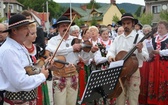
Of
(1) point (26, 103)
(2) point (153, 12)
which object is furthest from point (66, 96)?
(2) point (153, 12)

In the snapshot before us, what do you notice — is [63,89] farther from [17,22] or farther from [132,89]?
[17,22]

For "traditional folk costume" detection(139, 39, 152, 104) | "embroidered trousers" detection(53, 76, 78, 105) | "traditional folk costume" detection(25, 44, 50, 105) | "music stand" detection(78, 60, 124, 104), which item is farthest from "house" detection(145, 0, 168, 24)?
"music stand" detection(78, 60, 124, 104)

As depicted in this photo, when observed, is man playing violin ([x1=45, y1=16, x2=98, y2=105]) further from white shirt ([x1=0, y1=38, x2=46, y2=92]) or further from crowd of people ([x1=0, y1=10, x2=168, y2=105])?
white shirt ([x1=0, y1=38, x2=46, y2=92])

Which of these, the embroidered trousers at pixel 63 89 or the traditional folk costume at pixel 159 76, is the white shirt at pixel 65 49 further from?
the traditional folk costume at pixel 159 76

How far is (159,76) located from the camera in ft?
23.6

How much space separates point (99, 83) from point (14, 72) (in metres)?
1.32

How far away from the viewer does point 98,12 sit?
69000 millimetres

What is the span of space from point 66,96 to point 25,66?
2.21 meters

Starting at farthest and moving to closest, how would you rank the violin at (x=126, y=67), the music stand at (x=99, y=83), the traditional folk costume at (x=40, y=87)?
1. the violin at (x=126, y=67)
2. the traditional folk costume at (x=40, y=87)
3. the music stand at (x=99, y=83)

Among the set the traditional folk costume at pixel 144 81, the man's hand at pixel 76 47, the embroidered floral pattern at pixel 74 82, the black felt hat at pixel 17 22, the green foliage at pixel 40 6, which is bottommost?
the green foliage at pixel 40 6

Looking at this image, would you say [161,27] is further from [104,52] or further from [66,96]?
[66,96]

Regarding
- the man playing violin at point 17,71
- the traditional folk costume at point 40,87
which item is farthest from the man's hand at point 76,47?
the man playing violin at point 17,71

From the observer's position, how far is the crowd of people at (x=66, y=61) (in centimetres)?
347

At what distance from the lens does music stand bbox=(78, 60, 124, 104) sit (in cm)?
409
